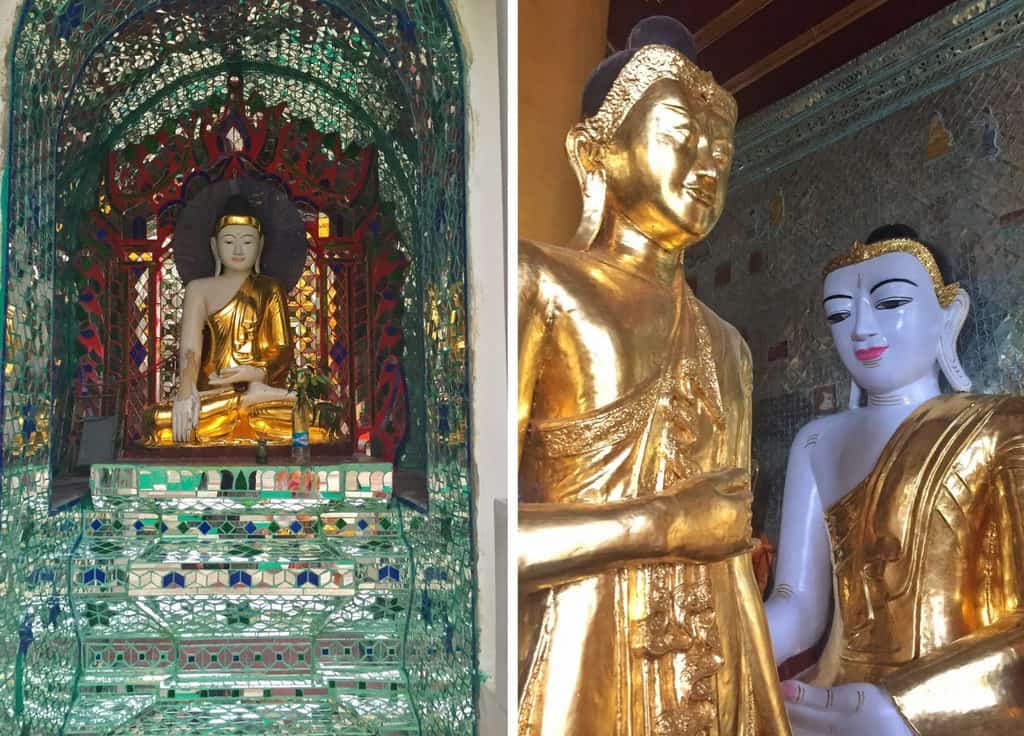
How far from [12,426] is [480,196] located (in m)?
1.65

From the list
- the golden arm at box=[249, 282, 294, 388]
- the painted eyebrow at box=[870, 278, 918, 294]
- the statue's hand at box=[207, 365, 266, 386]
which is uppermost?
the golden arm at box=[249, 282, 294, 388]

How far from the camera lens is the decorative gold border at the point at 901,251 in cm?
153

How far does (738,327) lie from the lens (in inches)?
54.9

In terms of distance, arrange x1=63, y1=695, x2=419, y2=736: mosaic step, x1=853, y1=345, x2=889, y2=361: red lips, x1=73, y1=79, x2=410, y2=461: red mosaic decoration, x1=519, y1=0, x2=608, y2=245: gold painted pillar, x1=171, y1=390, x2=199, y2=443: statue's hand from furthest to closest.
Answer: x1=73, y1=79, x2=410, y2=461: red mosaic decoration < x1=171, y1=390, x2=199, y2=443: statue's hand < x1=63, y1=695, x2=419, y2=736: mosaic step < x1=853, y1=345, x2=889, y2=361: red lips < x1=519, y1=0, x2=608, y2=245: gold painted pillar

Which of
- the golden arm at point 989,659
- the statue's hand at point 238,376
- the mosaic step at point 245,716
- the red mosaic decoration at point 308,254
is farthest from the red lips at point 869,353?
the statue's hand at point 238,376

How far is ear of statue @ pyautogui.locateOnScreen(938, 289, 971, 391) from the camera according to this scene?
160 centimetres

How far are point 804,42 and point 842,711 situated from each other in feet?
2.92

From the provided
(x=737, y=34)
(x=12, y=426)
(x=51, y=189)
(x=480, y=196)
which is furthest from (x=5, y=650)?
(x=737, y=34)

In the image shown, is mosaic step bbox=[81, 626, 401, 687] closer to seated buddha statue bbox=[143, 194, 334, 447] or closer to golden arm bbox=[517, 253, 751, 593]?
seated buddha statue bbox=[143, 194, 334, 447]

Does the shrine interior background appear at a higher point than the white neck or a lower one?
higher

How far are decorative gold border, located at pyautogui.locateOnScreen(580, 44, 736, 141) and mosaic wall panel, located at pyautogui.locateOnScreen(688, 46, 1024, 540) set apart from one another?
9.5 inches

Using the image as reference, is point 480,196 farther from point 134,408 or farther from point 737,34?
point 134,408

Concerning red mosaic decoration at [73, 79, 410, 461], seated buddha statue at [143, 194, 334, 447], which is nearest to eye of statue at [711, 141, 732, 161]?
red mosaic decoration at [73, 79, 410, 461]

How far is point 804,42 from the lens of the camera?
1.42 m
